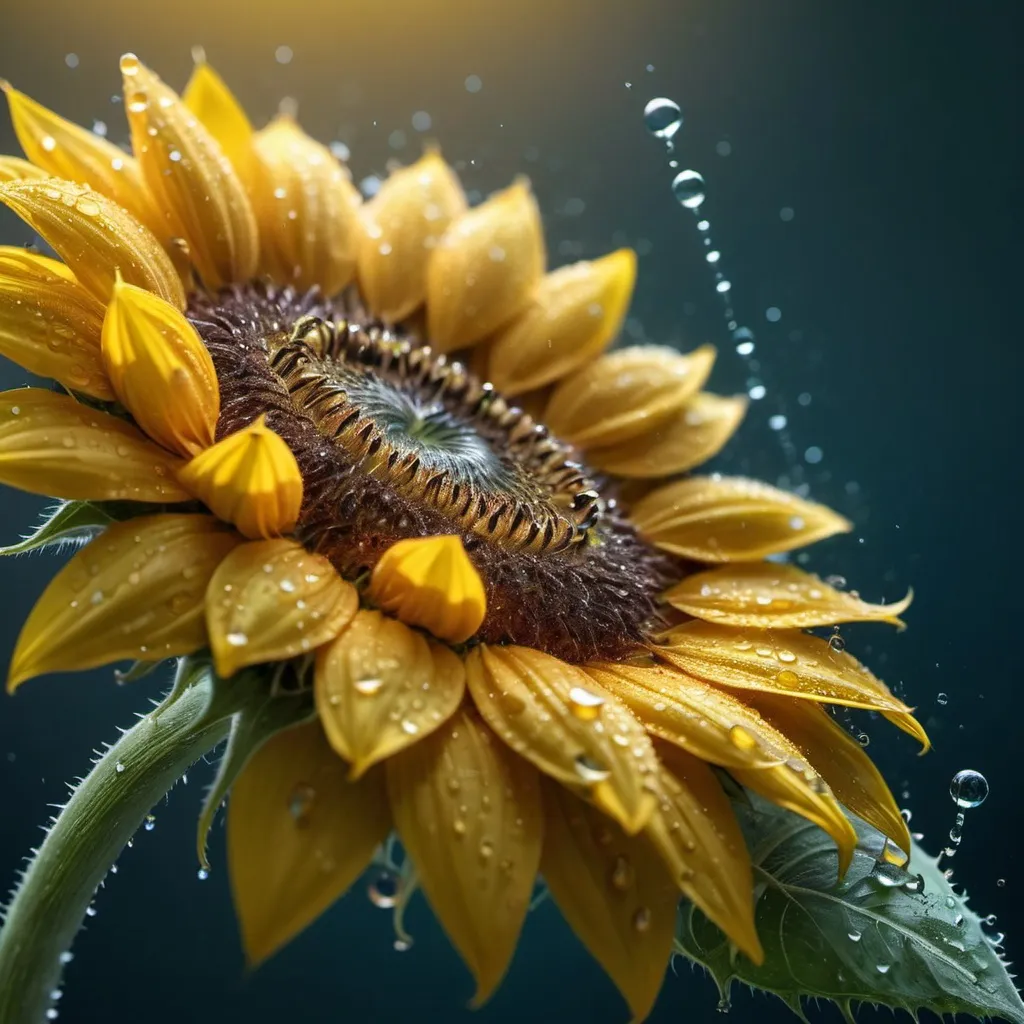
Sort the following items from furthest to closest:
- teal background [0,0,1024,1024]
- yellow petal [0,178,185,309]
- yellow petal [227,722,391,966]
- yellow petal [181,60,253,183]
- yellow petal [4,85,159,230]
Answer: teal background [0,0,1024,1024], yellow petal [181,60,253,183], yellow petal [4,85,159,230], yellow petal [0,178,185,309], yellow petal [227,722,391,966]

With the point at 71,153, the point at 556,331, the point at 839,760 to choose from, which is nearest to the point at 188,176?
the point at 71,153

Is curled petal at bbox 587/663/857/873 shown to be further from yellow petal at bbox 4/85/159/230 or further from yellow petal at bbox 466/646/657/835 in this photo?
yellow petal at bbox 4/85/159/230

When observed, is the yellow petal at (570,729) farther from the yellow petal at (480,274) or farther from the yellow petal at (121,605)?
the yellow petal at (480,274)

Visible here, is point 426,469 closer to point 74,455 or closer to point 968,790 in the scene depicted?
point 74,455

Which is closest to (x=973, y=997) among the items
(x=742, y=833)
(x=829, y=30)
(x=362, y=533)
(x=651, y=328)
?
(x=742, y=833)

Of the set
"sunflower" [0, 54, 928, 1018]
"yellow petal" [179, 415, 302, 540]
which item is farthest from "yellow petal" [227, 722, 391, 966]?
"yellow petal" [179, 415, 302, 540]
